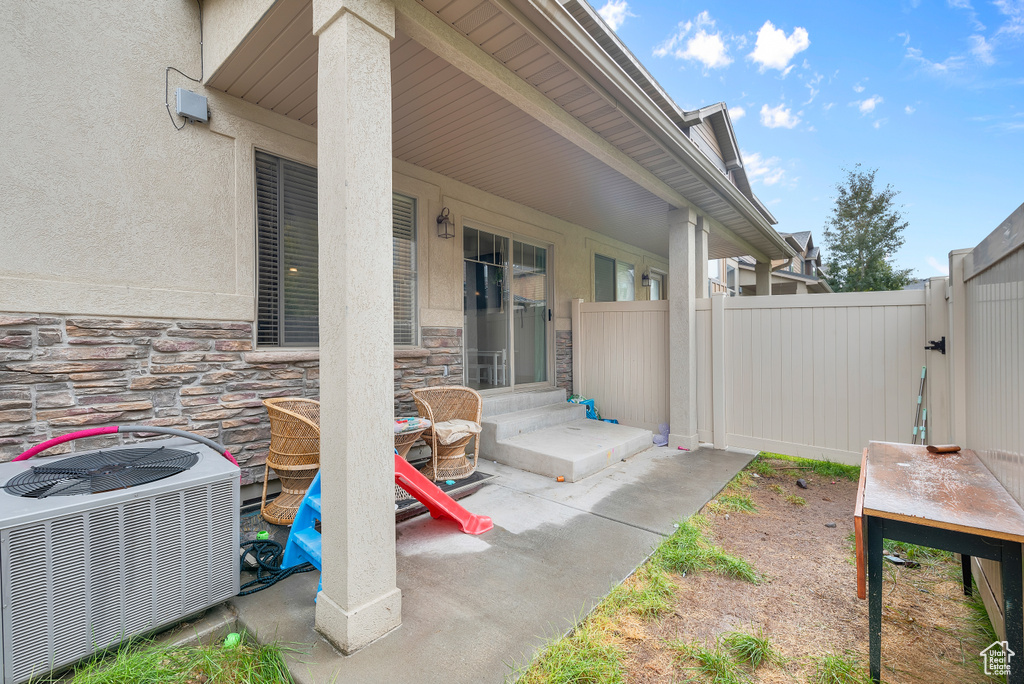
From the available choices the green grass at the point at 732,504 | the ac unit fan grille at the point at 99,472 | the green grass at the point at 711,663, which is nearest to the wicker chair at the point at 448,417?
the ac unit fan grille at the point at 99,472

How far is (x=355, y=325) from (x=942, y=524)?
2.19 meters

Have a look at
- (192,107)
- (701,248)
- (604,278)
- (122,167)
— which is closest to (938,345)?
(701,248)

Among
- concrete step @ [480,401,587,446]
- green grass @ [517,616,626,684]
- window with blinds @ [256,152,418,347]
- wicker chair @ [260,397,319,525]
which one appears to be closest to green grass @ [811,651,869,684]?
green grass @ [517,616,626,684]

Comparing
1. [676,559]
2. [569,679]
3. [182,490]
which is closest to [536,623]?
[569,679]

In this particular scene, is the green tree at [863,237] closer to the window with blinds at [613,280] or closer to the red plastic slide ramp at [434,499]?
the window with blinds at [613,280]

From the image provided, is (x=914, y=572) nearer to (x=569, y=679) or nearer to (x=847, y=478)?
(x=847, y=478)

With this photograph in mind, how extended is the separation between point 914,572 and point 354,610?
3078mm

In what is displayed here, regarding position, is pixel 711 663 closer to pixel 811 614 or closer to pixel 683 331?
pixel 811 614

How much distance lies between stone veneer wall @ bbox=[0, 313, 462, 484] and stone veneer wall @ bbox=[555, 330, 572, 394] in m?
3.52

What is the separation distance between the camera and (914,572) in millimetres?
2471

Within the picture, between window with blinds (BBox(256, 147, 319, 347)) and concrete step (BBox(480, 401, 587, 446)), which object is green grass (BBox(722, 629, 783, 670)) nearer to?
concrete step (BBox(480, 401, 587, 446))

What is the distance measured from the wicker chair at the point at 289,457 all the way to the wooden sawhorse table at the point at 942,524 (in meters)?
2.81

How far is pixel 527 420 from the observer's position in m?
4.72

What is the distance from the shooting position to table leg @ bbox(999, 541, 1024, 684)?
1.36 metres
